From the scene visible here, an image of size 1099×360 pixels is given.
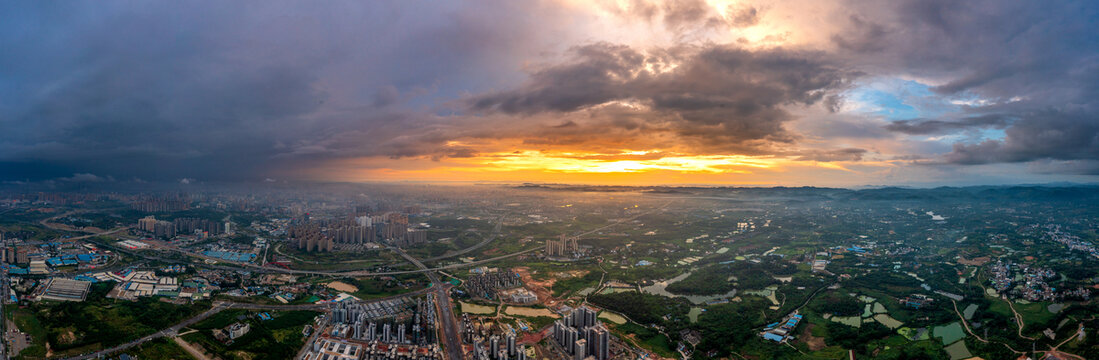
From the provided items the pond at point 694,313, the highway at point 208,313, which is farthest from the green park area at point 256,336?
the pond at point 694,313

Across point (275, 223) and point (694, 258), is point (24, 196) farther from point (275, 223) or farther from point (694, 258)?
point (694, 258)

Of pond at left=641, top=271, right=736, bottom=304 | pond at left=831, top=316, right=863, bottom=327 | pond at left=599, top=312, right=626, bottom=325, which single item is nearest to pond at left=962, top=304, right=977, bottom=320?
pond at left=831, top=316, right=863, bottom=327

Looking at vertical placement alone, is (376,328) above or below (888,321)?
above

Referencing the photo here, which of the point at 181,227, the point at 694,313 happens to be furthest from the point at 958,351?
the point at 181,227

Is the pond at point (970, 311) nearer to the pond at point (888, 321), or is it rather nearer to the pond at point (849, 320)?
the pond at point (888, 321)

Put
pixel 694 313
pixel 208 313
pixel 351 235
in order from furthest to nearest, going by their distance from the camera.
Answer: pixel 351 235
pixel 694 313
pixel 208 313

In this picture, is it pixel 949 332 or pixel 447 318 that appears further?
pixel 447 318

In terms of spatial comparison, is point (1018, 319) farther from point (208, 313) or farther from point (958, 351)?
point (208, 313)

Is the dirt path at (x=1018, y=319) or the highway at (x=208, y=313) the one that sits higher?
the dirt path at (x=1018, y=319)
